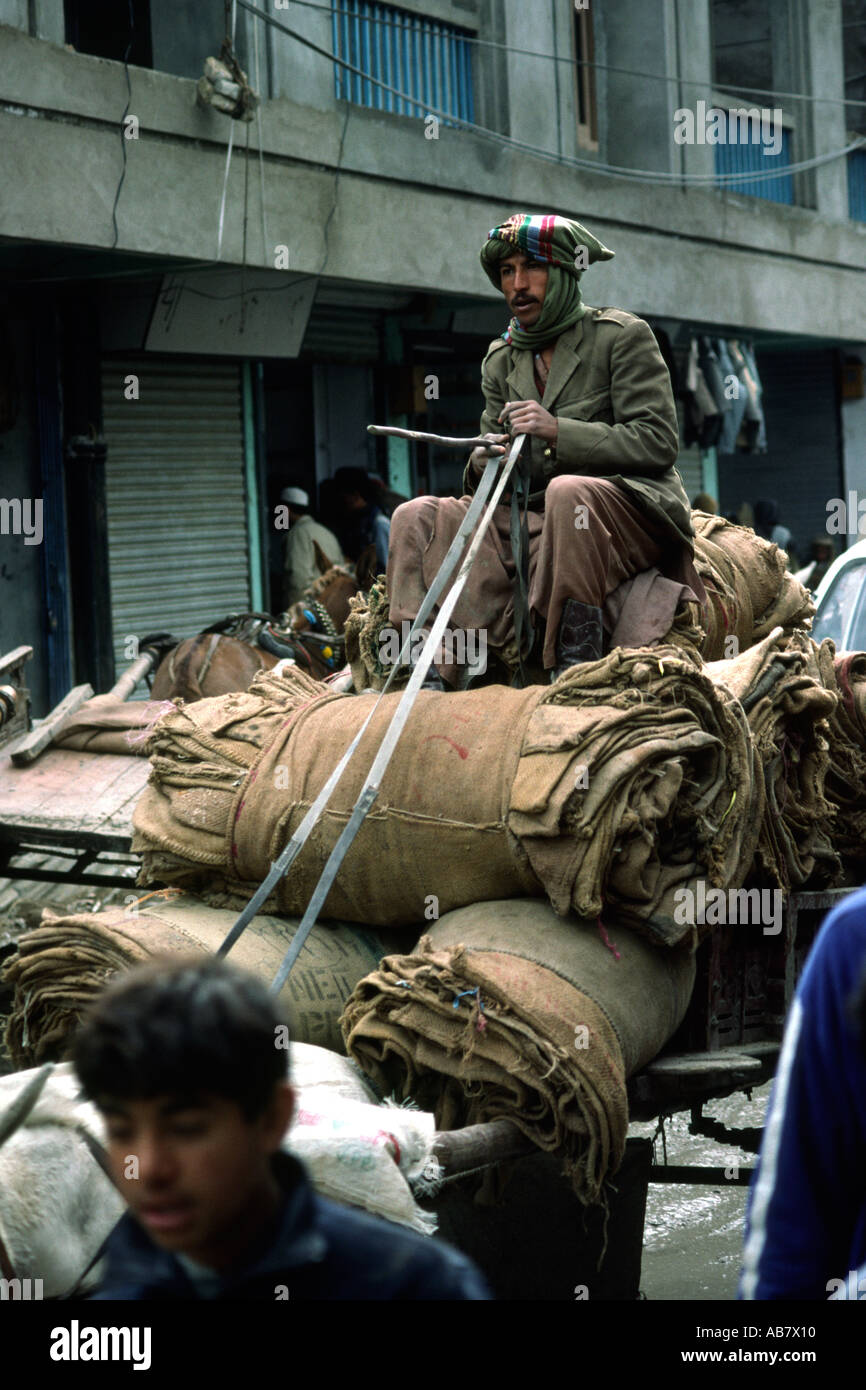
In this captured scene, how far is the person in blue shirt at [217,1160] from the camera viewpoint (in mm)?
1328

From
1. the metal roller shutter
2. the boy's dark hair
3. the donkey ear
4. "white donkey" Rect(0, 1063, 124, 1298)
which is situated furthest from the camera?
the metal roller shutter

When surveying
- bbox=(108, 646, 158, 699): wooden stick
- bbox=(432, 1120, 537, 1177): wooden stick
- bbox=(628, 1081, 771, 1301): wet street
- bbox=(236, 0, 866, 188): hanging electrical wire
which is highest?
bbox=(236, 0, 866, 188): hanging electrical wire

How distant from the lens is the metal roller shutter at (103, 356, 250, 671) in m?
11.7

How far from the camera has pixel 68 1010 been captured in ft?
11.2

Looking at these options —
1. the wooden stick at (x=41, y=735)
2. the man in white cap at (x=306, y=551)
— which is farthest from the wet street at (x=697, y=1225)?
the man in white cap at (x=306, y=551)

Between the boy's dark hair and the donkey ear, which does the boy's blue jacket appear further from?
the donkey ear

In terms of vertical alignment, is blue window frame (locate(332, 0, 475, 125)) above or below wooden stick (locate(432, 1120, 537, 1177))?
above

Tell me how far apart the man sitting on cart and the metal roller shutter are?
7507 mm

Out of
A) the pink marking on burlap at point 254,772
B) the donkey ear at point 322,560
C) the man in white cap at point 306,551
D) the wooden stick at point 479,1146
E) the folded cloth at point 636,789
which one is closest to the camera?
the wooden stick at point 479,1146

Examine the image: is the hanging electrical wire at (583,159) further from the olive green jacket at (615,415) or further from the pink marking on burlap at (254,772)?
the pink marking on burlap at (254,772)

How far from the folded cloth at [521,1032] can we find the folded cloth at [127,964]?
0.28 m

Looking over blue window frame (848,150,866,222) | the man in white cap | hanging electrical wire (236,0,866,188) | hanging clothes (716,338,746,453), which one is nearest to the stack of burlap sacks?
hanging electrical wire (236,0,866,188)

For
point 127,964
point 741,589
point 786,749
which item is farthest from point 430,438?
point 741,589
